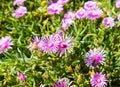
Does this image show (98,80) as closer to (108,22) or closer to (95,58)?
(95,58)

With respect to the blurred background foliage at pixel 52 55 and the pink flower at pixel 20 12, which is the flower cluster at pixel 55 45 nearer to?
the blurred background foliage at pixel 52 55

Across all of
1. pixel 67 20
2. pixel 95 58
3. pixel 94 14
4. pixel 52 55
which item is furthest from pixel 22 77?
pixel 94 14

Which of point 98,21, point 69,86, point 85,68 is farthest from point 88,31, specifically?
point 69,86

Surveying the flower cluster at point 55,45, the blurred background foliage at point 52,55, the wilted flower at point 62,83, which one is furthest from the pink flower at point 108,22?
the wilted flower at point 62,83

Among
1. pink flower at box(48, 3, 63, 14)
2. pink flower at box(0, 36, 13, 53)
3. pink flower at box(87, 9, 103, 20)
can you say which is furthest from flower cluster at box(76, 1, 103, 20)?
pink flower at box(0, 36, 13, 53)

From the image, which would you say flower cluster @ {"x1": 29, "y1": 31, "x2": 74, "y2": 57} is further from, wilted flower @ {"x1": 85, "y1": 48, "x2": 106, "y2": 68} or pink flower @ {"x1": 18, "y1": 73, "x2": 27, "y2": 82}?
pink flower @ {"x1": 18, "y1": 73, "x2": 27, "y2": 82}
